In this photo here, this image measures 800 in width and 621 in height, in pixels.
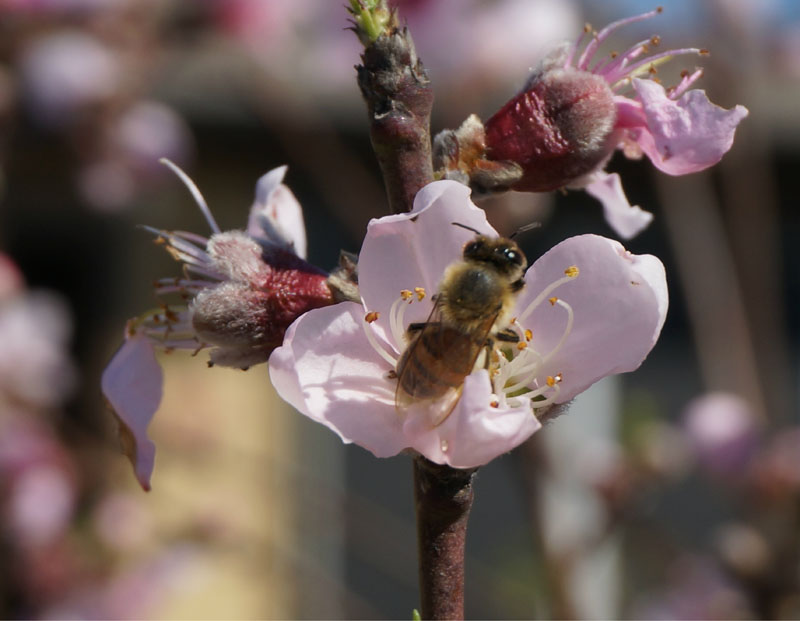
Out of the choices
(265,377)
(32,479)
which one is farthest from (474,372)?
(265,377)

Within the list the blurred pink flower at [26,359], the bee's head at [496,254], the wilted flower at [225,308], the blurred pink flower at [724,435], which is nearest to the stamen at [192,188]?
the wilted flower at [225,308]

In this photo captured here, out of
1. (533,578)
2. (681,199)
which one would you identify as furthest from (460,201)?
(681,199)

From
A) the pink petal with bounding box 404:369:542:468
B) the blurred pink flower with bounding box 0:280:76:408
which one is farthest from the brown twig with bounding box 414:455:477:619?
the blurred pink flower with bounding box 0:280:76:408

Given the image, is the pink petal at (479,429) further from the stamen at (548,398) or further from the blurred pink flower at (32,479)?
the blurred pink flower at (32,479)

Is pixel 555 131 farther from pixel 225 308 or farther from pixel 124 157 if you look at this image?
pixel 124 157

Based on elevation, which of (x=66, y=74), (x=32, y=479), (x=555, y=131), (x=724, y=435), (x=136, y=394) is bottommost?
(x=32, y=479)

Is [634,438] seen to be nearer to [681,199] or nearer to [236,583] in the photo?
[681,199]

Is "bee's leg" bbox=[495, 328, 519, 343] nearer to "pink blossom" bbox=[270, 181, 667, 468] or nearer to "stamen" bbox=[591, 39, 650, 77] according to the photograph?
"pink blossom" bbox=[270, 181, 667, 468]
